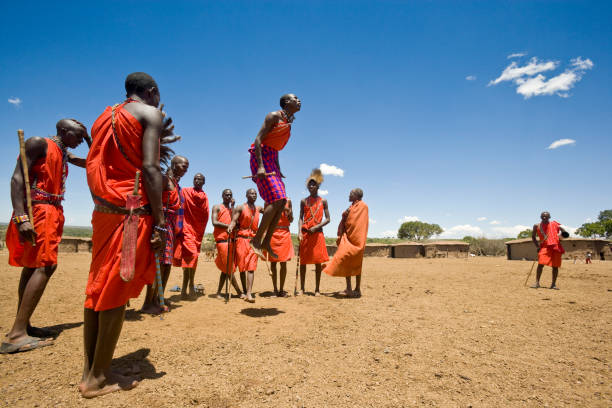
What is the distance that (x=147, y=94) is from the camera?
250 cm

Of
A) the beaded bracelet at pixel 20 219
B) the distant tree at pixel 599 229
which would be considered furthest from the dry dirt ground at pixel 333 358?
the distant tree at pixel 599 229

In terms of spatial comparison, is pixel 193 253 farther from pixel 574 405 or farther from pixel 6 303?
pixel 574 405

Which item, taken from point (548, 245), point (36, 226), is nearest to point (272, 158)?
point (36, 226)

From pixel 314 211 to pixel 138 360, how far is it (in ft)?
15.7

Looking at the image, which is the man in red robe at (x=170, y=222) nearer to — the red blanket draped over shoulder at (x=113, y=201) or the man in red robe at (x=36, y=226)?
the man in red robe at (x=36, y=226)

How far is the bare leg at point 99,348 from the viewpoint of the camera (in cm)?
219

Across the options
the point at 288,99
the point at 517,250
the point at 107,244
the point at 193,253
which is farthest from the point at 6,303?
the point at 517,250

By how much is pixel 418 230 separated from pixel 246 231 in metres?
83.8

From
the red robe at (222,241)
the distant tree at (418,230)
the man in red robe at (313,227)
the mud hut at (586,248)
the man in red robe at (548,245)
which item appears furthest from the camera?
the distant tree at (418,230)

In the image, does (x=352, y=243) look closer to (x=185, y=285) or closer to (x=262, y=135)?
(x=185, y=285)

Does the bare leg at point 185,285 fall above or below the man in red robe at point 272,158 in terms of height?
below

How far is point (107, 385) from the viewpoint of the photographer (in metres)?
2.32

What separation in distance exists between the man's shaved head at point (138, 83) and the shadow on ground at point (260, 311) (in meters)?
3.48

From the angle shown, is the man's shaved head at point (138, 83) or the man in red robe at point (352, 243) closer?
the man's shaved head at point (138, 83)
